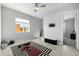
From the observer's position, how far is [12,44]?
5.18 feet

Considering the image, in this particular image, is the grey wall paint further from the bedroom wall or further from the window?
the bedroom wall

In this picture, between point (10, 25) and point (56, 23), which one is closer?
point (10, 25)

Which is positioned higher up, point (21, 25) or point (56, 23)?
point (56, 23)

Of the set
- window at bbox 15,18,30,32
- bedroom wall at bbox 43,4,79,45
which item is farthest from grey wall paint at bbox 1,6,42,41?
bedroom wall at bbox 43,4,79,45

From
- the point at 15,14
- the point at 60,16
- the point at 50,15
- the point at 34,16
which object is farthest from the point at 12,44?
the point at 60,16

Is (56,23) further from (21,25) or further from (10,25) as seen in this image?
(10,25)

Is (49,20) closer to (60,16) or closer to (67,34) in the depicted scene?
(60,16)

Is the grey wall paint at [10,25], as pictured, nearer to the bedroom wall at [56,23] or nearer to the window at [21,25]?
the window at [21,25]

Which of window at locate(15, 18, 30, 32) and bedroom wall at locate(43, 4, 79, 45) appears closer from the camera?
window at locate(15, 18, 30, 32)

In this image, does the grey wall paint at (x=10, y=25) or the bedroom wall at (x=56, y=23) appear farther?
the bedroom wall at (x=56, y=23)

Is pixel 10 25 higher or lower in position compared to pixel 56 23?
lower

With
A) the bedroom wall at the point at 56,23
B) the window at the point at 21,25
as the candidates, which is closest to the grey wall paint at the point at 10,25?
the window at the point at 21,25

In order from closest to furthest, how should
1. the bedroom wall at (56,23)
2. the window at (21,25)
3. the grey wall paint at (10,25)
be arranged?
the grey wall paint at (10,25) → the window at (21,25) → the bedroom wall at (56,23)

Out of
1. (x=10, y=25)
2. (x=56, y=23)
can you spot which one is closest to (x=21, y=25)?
(x=10, y=25)
